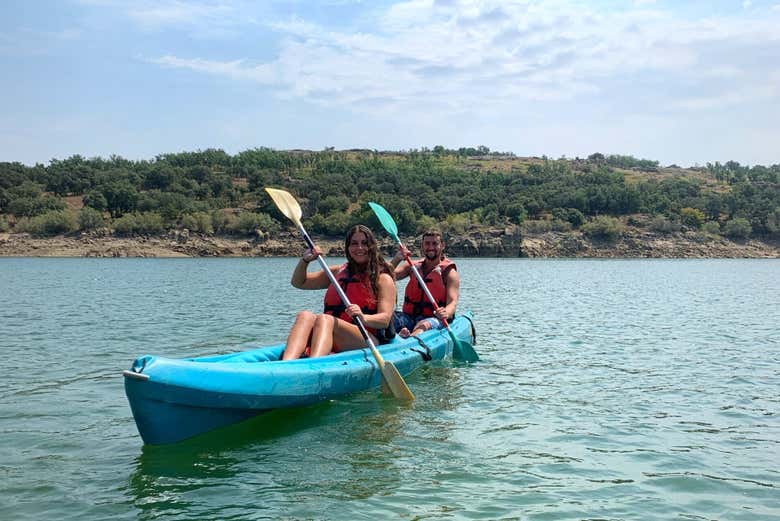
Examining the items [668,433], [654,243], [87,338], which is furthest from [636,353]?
[654,243]

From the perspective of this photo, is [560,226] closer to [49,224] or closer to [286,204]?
[49,224]

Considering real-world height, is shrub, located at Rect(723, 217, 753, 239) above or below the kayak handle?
above

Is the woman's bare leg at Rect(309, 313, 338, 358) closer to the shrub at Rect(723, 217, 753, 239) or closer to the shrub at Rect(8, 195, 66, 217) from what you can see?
the shrub at Rect(8, 195, 66, 217)

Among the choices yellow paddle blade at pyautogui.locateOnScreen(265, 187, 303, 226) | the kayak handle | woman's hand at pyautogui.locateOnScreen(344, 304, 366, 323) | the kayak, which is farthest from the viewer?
yellow paddle blade at pyautogui.locateOnScreen(265, 187, 303, 226)

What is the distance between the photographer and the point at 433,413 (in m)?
7.59

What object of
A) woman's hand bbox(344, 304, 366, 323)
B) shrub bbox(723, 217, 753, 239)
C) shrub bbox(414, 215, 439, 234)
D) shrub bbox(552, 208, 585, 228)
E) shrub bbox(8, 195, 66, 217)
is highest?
shrub bbox(8, 195, 66, 217)

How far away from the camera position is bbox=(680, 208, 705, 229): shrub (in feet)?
221

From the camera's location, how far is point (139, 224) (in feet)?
186

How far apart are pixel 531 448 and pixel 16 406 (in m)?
5.19

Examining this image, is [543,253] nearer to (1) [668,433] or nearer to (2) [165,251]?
(2) [165,251]

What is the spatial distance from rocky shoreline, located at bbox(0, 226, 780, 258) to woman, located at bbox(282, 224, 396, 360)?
4658cm

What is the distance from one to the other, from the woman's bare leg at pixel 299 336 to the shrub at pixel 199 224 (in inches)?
2047

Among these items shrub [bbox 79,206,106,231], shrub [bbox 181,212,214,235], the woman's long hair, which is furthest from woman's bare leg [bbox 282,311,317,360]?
shrub [bbox 79,206,106,231]

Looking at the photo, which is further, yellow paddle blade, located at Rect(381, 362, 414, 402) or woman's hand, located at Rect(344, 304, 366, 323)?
Result: yellow paddle blade, located at Rect(381, 362, 414, 402)
